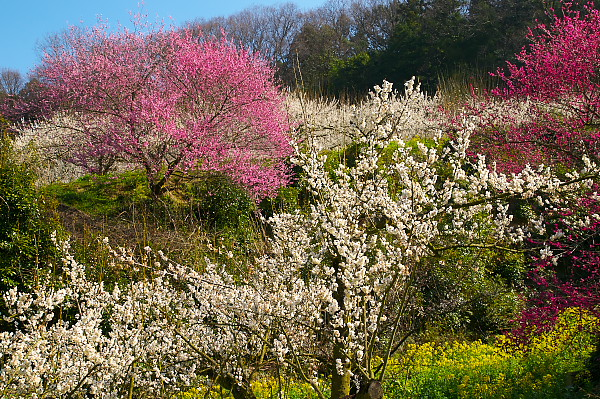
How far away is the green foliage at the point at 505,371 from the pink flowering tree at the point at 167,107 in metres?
5.40

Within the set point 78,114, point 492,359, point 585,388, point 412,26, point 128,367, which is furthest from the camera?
point 412,26

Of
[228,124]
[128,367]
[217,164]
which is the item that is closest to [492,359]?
[128,367]

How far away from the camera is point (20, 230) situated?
6363mm

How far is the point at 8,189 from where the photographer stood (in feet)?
21.3

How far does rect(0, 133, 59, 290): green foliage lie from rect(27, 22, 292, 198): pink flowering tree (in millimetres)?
2515

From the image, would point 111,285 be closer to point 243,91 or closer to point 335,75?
point 243,91

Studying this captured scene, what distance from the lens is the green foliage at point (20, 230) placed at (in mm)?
6105

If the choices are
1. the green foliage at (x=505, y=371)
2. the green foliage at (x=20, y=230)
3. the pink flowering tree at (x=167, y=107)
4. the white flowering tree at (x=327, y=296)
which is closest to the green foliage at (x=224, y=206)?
the pink flowering tree at (x=167, y=107)

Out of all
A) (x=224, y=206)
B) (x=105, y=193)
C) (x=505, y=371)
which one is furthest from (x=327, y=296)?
(x=105, y=193)

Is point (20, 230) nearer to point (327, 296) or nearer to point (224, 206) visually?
point (224, 206)

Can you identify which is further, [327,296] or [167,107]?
[167,107]

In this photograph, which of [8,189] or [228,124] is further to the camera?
[228,124]

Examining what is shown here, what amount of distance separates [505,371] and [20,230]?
591 cm

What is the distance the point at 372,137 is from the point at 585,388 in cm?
260
